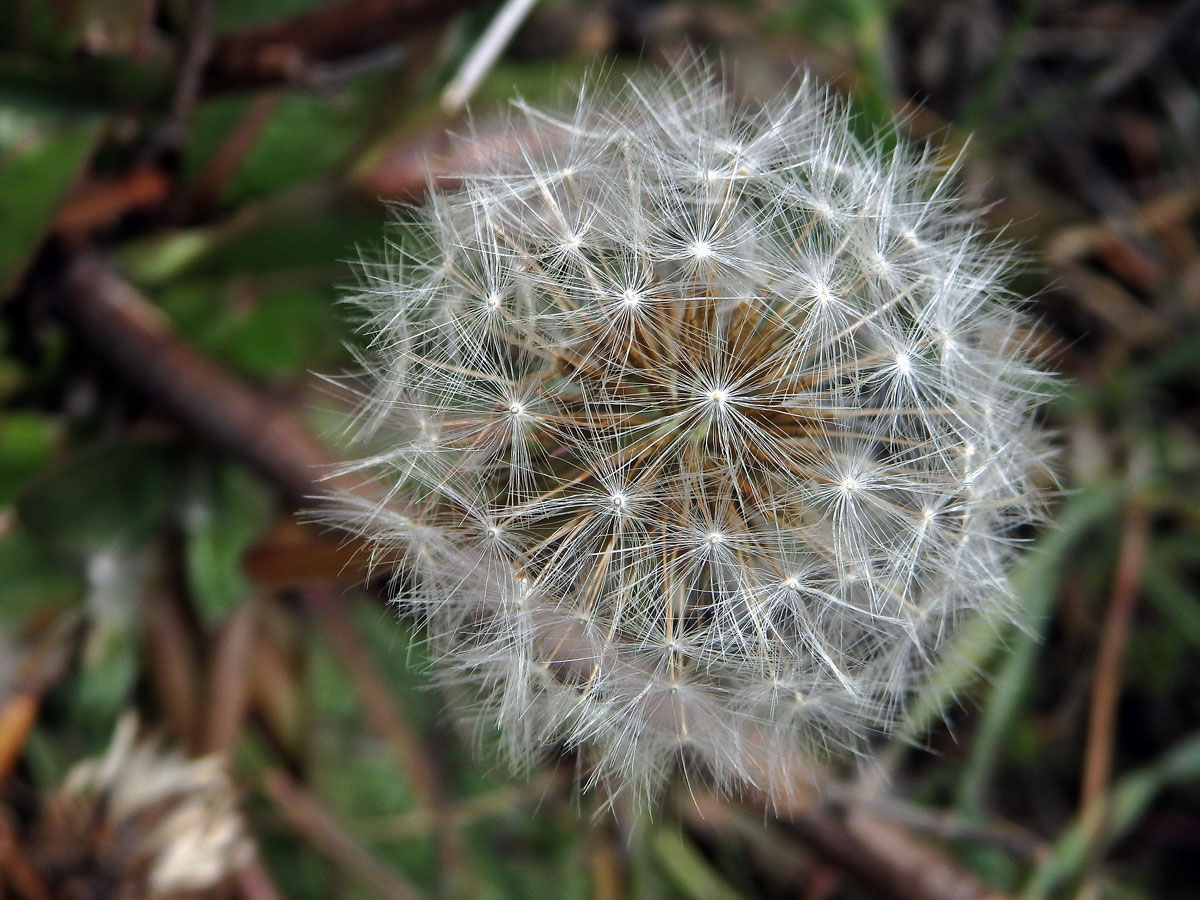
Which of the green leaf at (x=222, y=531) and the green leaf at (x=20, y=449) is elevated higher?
the green leaf at (x=20, y=449)

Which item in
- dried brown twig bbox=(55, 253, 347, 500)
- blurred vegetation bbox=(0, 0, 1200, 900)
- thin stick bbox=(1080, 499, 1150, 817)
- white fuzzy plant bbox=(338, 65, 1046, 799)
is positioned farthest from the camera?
thin stick bbox=(1080, 499, 1150, 817)

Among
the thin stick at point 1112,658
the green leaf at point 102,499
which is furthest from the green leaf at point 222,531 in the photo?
the thin stick at point 1112,658

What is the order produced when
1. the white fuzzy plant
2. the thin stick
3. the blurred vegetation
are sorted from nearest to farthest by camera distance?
the white fuzzy plant, the blurred vegetation, the thin stick

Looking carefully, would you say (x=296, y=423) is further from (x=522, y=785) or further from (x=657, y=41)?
(x=657, y=41)

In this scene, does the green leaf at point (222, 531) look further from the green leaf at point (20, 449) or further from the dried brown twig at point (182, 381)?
the green leaf at point (20, 449)

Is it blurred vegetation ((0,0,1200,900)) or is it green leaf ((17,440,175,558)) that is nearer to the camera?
green leaf ((17,440,175,558))

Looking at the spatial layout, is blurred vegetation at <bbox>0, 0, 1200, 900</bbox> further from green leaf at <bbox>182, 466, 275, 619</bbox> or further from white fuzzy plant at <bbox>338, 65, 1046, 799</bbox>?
white fuzzy plant at <bbox>338, 65, 1046, 799</bbox>

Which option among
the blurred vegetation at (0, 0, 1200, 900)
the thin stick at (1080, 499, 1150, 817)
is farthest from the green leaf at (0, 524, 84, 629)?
the thin stick at (1080, 499, 1150, 817)
